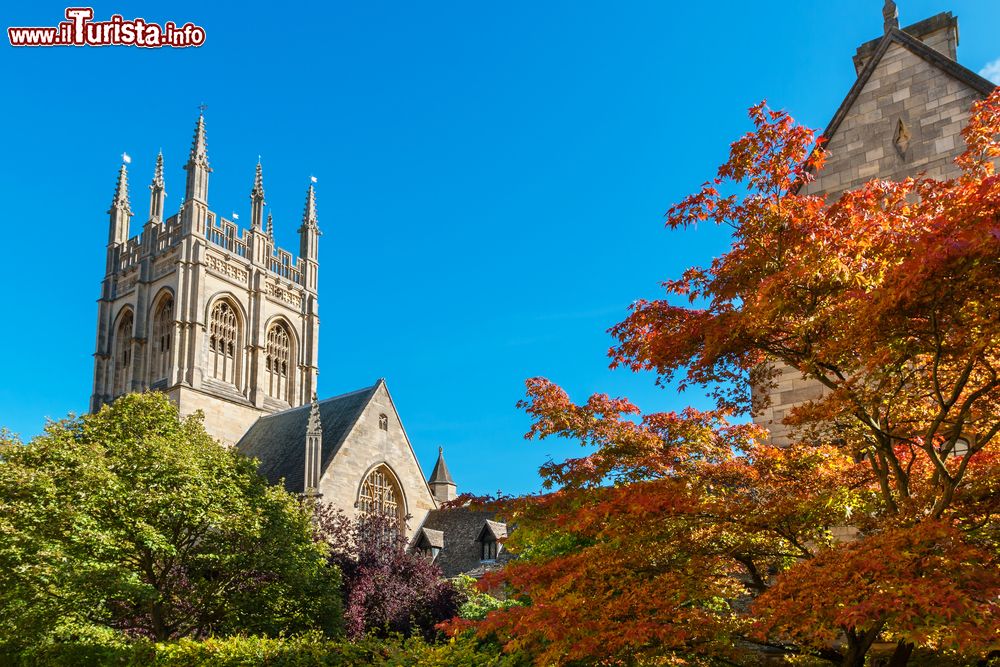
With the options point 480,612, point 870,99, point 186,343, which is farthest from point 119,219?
point 870,99

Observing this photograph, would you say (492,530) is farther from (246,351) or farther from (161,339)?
(161,339)

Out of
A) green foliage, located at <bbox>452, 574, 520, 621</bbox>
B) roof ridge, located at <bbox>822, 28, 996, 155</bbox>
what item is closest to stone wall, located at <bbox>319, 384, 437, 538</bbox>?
green foliage, located at <bbox>452, 574, 520, 621</bbox>

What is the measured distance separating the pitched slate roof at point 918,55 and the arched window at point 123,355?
4835 cm

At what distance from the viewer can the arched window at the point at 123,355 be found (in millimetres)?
55031

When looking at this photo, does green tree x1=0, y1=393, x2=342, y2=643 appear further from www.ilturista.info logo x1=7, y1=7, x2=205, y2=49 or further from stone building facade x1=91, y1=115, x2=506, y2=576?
stone building facade x1=91, y1=115, x2=506, y2=576

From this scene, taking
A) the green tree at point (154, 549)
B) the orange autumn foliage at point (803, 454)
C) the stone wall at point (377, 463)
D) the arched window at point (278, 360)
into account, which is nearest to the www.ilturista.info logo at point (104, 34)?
the green tree at point (154, 549)

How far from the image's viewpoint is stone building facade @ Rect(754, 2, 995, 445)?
1409 cm

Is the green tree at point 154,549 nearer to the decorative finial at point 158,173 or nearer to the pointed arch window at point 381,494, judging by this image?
the pointed arch window at point 381,494

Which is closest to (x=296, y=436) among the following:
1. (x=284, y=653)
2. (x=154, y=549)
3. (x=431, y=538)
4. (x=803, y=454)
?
(x=431, y=538)

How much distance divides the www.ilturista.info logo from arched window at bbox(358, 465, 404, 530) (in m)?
24.7

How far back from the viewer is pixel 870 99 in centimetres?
1499

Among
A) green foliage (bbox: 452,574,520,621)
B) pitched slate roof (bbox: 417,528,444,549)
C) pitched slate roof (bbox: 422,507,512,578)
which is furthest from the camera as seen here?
pitched slate roof (bbox: 417,528,444,549)

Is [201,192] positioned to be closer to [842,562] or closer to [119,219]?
[119,219]

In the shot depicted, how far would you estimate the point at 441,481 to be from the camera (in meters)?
54.1
